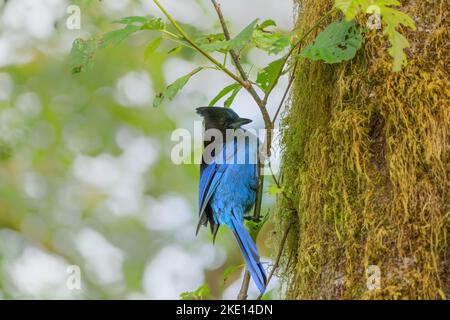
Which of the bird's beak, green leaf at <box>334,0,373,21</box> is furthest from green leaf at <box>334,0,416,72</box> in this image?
the bird's beak

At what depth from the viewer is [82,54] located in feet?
9.62

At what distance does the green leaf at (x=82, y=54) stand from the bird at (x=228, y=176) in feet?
4.99

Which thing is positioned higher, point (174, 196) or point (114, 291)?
point (174, 196)

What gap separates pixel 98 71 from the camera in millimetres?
7129

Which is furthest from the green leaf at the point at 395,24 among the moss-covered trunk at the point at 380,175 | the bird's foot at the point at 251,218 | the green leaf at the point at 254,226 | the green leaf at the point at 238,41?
the bird's foot at the point at 251,218

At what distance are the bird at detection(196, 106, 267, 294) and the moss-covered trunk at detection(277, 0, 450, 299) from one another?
130cm

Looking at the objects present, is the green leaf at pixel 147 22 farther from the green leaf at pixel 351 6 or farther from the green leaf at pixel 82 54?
the green leaf at pixel 351 6

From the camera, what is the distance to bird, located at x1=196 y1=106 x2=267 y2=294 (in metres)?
4.32

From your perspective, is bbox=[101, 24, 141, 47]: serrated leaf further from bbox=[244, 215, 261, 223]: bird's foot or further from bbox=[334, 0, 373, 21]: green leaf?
bbox=[244, 215, 261, 223]: bird's foot

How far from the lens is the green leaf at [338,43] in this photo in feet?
8.91

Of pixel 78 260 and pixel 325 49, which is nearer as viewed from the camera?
pixel 325 49
